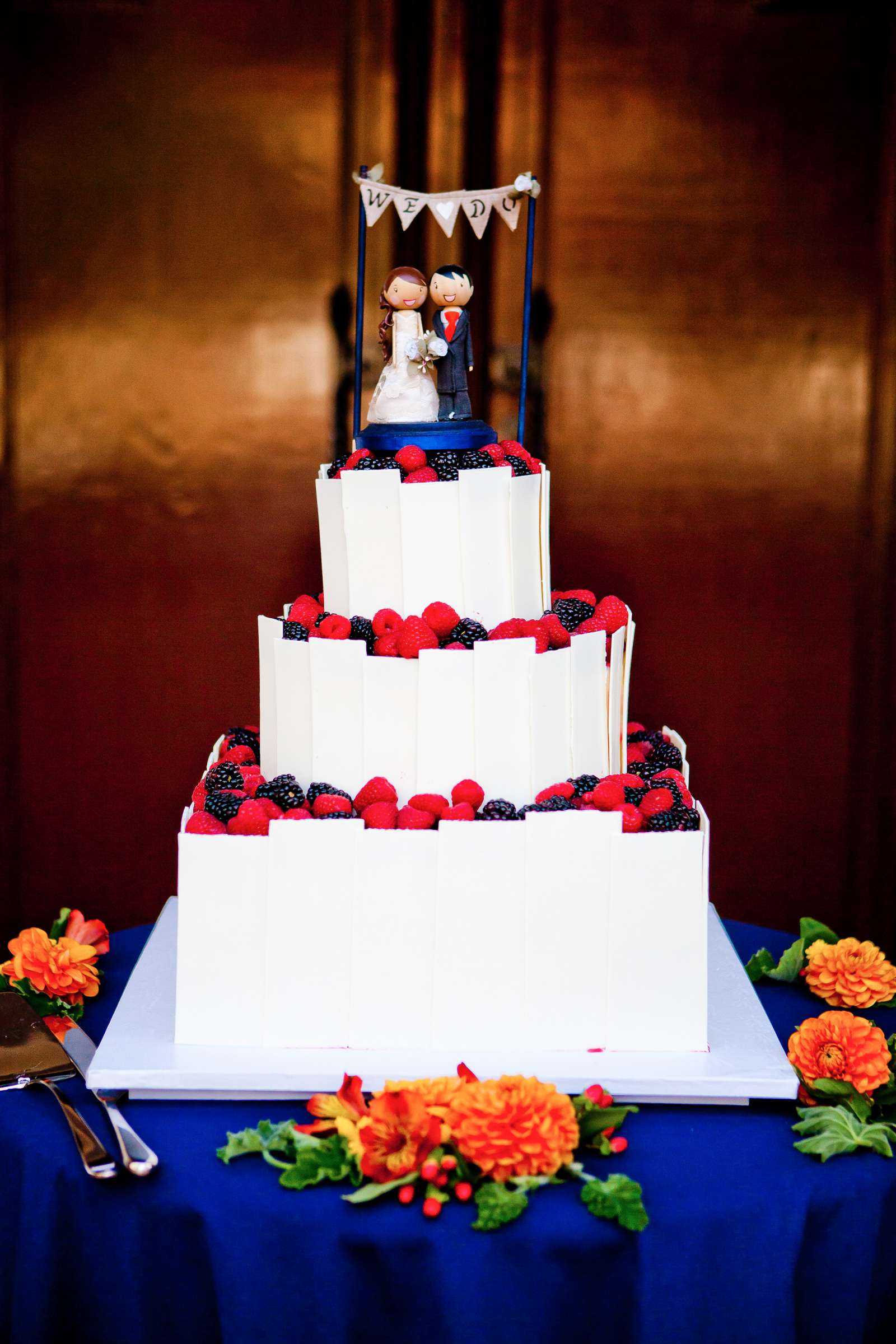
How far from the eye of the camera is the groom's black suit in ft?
6.93

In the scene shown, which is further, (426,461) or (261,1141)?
(426,461)

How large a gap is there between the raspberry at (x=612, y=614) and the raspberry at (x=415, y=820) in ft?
1.46

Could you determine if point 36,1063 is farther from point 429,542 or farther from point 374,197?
point 374,197

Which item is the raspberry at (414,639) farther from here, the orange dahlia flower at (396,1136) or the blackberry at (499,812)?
the orange dahlia flower at (396,1136)

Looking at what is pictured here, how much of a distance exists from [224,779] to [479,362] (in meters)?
1.68

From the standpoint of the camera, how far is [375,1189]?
151 cm

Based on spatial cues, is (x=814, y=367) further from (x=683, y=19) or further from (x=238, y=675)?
(x=238, y=675)

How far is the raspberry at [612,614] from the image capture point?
2096 millimetres

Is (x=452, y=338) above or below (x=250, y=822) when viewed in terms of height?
above

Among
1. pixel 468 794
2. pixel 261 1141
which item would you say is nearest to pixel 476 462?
pixel 468 794

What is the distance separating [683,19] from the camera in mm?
3168

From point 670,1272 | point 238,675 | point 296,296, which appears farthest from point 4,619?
point 670,1272

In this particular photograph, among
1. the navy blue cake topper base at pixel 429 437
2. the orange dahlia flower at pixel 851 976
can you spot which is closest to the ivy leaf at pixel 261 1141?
the orange dahlia flower at pixel 851 976

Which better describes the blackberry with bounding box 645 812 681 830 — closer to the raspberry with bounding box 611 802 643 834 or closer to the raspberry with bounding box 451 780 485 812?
the raspberry with bounding box 611 802 643 834
